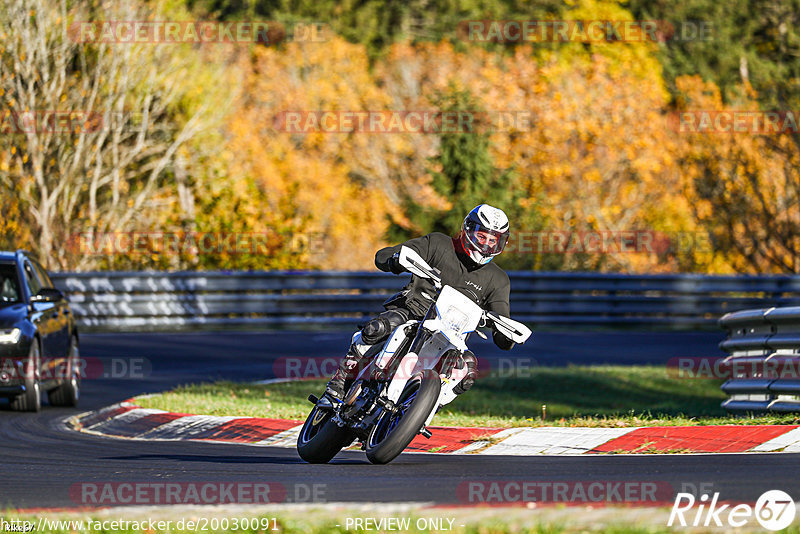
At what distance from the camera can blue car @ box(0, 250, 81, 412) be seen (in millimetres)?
13391

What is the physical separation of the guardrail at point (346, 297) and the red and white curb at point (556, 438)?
40.2 ft

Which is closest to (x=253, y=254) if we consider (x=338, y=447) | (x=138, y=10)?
(x=138, y=10)

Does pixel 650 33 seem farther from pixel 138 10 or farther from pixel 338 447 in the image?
pixel 338 447

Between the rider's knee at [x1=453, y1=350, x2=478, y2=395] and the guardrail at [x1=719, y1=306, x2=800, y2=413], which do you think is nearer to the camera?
the rider's knee at [x1=453, y1=350, x2=478, y2=395]

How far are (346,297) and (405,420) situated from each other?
16722 mm

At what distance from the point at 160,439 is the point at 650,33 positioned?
188 feet

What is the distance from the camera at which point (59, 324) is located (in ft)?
48.8

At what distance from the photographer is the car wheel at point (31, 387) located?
1352 centimetres

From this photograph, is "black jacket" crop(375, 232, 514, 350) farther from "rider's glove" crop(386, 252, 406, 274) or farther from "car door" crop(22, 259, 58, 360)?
"car door" crop(22, 259, 58, 360)

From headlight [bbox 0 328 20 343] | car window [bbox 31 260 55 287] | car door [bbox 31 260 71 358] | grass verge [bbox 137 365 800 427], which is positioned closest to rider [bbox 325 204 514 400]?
grass verge [bbox 137 365 800 427]

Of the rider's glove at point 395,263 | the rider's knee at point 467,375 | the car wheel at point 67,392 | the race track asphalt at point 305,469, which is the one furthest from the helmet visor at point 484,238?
the car wheel at point 67,392

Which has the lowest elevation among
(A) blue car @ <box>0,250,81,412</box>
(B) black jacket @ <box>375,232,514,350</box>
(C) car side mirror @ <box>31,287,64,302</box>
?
(A) blue car @ <box>0,250,81,412</box>

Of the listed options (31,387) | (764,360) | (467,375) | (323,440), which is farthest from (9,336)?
(764,360)

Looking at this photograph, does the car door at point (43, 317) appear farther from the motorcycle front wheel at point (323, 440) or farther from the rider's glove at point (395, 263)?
the rider's glove at point (395, 263)
